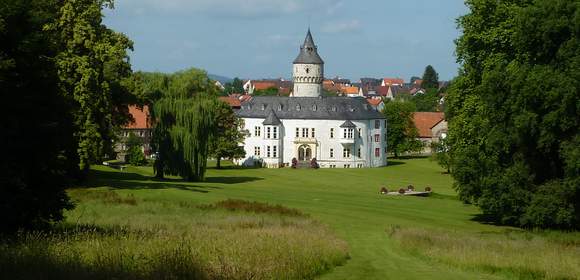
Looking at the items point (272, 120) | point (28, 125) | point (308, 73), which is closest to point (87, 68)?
point (28, 125)

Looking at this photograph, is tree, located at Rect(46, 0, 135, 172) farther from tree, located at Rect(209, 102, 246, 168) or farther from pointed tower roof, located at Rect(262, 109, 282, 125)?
pointed tower roof, located at Rect(262, 109, 282, 125)

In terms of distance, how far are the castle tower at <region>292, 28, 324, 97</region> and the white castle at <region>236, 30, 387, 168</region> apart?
11.1 m

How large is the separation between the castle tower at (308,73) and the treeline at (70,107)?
81.5ft

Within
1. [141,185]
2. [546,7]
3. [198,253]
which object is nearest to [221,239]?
[198,253]

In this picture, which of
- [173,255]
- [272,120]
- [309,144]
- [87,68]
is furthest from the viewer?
[309,144]

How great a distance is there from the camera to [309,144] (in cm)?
12144

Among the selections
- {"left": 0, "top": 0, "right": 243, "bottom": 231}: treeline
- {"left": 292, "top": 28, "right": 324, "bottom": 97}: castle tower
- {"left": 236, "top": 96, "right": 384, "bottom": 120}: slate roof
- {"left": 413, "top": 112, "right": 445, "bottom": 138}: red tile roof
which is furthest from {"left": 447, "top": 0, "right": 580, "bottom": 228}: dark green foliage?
{"left": 413, "top": 112, "right": 445, "bottom": 138}: red tile roof

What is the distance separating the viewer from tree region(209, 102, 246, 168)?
353ft

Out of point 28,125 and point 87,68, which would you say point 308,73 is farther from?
point 28,125

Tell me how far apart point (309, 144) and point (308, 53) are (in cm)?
2030

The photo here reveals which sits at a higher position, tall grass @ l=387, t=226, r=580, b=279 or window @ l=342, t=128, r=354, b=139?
window @ l=342, t=128, r=354, b=139

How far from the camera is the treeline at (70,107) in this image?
84.9ft

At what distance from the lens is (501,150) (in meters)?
41.8

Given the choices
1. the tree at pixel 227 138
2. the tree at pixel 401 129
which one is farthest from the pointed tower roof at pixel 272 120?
the tree at pixel 401 129
